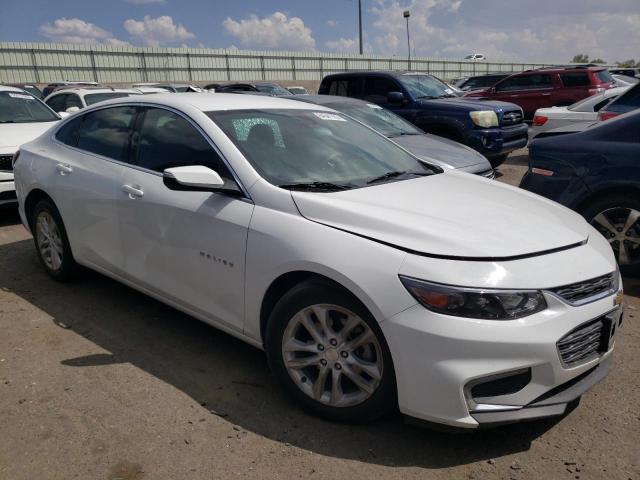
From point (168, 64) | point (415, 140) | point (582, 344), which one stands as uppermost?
point (168, 64)

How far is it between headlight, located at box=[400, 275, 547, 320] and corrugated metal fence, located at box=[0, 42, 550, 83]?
3642 cm

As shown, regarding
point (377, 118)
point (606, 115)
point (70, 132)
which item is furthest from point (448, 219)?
point (606, 115)

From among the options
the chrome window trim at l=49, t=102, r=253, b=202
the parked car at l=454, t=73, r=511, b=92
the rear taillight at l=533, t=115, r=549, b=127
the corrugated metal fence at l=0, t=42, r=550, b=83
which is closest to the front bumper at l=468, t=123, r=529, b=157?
the rear taillight at l=533, t=115, r=549, b=127

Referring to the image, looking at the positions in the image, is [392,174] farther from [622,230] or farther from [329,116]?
[622,230]

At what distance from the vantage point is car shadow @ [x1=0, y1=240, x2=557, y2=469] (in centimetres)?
270

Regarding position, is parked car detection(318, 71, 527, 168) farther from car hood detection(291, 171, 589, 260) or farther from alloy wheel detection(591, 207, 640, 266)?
car hood detection(291, 171, 589, 260)

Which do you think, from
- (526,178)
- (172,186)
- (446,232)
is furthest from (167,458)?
(526,178)

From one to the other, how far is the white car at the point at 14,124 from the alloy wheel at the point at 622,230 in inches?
255

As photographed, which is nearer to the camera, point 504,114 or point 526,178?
point 526,178

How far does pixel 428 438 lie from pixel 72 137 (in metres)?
3.67

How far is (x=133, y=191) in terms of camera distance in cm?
372

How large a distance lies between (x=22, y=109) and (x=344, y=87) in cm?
561

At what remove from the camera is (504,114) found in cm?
968

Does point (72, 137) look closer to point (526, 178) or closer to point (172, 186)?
point (172, 186)
